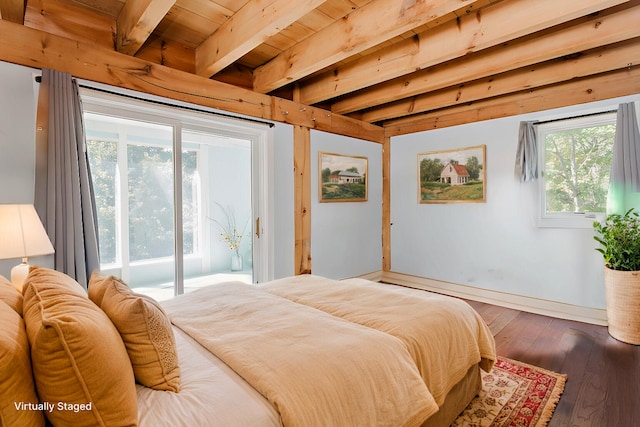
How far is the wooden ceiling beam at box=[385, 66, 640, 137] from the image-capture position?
3.13 meters

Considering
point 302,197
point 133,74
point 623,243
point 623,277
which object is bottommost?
point 623,277

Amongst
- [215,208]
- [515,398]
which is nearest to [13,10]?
[215,208]

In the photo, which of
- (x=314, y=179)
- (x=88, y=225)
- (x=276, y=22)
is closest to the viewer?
(x=276, y=22)

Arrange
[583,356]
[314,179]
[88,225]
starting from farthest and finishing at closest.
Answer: [314,179], [583,356], [88,225]

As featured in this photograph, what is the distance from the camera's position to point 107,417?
81cm

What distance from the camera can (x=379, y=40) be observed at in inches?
91.4

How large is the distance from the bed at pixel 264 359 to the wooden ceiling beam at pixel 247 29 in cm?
176

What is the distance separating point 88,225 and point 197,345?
1.50 metres

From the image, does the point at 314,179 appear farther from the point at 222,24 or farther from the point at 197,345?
the point at 197,345

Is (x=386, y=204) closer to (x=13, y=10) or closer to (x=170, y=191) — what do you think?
(x=170, y=191)

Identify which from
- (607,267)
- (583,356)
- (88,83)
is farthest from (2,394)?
(607,267)

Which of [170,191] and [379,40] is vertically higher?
[379,40]

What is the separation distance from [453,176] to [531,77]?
1.43 m

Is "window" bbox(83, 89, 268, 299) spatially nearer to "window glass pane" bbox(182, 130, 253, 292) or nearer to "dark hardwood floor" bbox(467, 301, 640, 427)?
"window glass pane" bbox(182, 130, 253, 292)
